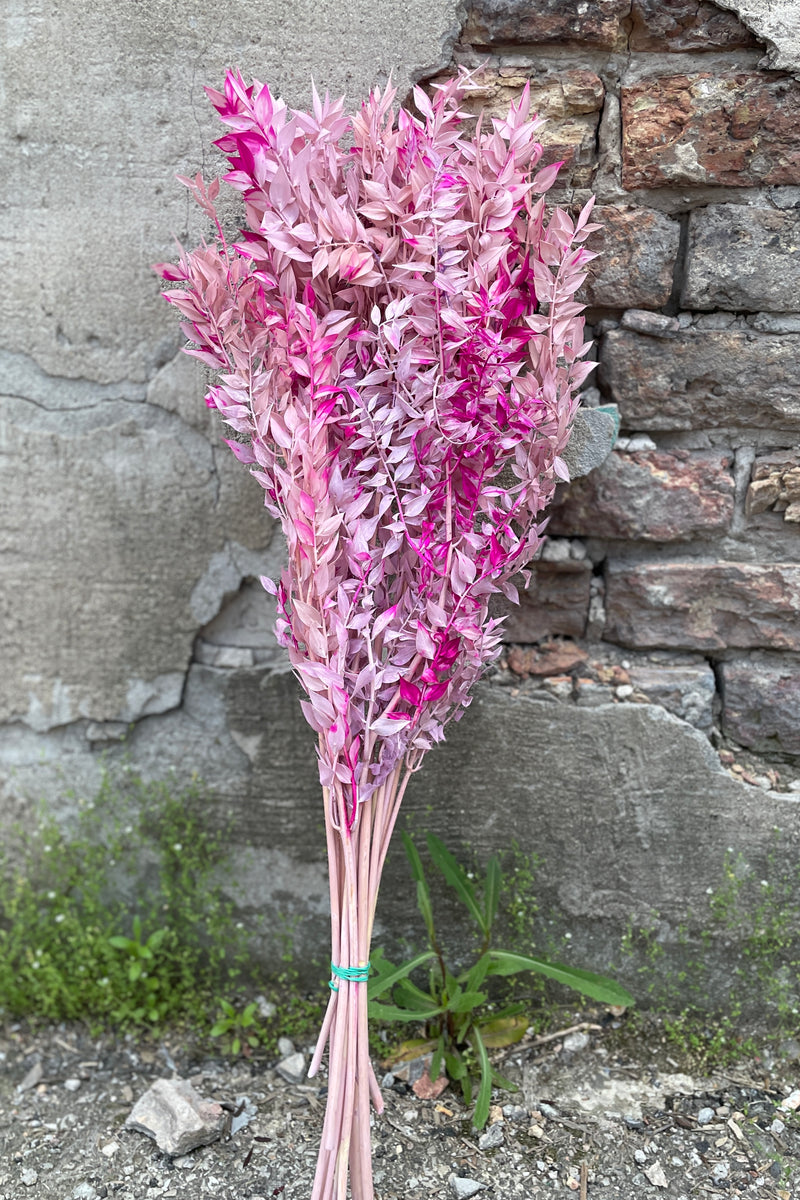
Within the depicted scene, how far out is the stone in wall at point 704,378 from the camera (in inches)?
67.2

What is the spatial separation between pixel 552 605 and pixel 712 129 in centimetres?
92

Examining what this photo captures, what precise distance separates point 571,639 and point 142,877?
112 centimetres

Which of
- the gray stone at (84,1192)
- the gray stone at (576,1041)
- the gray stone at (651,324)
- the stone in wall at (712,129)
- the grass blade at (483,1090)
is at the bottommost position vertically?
the gray stone at (84,1192)

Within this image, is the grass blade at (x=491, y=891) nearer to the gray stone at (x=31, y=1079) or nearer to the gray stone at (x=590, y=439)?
the gray stone at (x=590, y=439)

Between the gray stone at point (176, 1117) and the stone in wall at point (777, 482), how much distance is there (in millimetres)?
1598

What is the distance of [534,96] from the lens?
5.35 feet

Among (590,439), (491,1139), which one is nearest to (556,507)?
(590,439)

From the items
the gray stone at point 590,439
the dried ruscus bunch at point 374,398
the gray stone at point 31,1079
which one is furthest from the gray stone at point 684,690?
the gray stone at point 31,1079

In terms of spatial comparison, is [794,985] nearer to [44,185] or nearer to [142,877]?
[142,877]

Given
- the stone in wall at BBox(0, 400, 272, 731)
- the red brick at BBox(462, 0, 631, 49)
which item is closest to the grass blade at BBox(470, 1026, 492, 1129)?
the stone in wall at BBox(0, 400, 272, 731)

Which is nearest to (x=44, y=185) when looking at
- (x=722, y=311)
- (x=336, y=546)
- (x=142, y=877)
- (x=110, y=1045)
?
(x=336, y=546)

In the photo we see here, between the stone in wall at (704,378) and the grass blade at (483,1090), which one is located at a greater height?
the stone in wall at (704,378)

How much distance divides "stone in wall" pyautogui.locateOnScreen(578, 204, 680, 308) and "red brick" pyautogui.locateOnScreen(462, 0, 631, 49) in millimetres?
282

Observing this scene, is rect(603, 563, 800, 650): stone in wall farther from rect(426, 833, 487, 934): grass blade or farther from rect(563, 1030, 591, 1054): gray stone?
rect(563, 1030, 591, 1054): gray stone
